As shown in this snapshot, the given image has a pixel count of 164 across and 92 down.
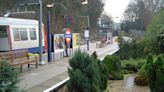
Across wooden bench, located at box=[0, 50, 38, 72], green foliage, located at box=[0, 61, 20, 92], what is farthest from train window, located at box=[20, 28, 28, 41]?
green foliage, located at box=[0, 61, 20, 92]

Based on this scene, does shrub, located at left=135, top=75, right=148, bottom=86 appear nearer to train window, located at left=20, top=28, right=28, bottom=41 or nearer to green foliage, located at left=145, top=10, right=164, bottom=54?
green foliage, located at left=145, top=10, right=164, bottom=54

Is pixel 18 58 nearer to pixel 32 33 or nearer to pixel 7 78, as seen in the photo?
pixel 32 33

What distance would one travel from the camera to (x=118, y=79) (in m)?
14.2

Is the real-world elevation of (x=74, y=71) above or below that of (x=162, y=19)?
below

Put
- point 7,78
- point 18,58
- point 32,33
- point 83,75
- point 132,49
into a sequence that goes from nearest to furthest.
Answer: point 7,78 < point 83,75 < point 18,58 < point 132,49 < point 32,33

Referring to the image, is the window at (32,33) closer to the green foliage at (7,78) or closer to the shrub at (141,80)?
the shrub at (141,80)

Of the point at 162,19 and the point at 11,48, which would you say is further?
the point at 11,48

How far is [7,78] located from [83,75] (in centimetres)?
347

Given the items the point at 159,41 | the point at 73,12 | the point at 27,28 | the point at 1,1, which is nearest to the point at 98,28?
the point at 73,12

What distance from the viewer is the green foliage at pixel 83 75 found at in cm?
872

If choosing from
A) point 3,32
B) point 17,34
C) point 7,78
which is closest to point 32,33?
point 17,34

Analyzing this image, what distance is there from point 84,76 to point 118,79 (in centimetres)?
558

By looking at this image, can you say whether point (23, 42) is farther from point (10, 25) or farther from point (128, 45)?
point (128, 45)

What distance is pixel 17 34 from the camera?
23531 millimetres
